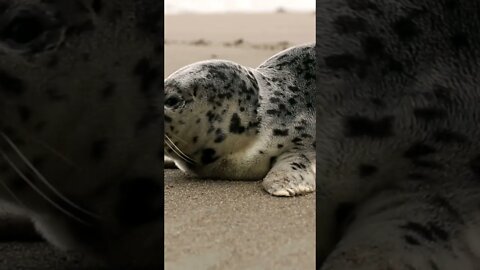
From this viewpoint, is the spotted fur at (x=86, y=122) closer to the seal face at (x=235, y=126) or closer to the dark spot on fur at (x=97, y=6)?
the dark spot on fur at (x=97, y=6)

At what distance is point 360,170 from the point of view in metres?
1.06

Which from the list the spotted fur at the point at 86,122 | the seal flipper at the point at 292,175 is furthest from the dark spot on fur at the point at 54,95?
the seal flipper at the point at 292,175

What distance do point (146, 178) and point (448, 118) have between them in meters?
0.45

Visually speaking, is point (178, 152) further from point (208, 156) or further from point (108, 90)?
point (108, 90)

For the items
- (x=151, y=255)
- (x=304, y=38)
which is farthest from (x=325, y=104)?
(x=304, y=38)

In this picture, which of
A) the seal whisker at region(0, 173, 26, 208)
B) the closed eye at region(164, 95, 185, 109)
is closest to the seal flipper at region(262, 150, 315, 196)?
the closed eye at region(164, 95, 185, 109)

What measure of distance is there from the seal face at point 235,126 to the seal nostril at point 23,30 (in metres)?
0.92

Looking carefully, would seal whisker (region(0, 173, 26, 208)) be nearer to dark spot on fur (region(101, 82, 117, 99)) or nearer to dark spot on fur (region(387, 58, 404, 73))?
dark spot on fur (region(101, 82, 117, 99))

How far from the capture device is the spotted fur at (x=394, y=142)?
105 centimetres

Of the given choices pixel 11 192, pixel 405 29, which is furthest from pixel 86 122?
pixel 405 29

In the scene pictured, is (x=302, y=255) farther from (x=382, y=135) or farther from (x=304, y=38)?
(x=304, y=38)

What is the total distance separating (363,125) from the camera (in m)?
1.06

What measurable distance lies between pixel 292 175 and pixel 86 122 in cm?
96

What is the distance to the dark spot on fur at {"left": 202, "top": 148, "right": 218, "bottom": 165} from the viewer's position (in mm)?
2030
